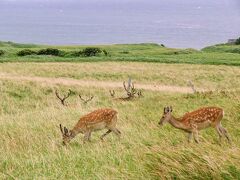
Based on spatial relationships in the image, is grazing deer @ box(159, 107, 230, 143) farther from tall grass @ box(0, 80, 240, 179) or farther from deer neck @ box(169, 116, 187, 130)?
tall grass @ box(0, 80, 240, 179)

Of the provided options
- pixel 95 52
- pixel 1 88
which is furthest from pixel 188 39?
pixel 1 88

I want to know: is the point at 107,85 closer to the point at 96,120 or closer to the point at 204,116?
the point at 96,120

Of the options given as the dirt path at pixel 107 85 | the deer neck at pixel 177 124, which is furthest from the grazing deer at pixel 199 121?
the dirt path at pixel 107 85

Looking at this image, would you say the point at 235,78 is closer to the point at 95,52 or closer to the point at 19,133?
the point at 95,52

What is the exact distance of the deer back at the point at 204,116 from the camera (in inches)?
369

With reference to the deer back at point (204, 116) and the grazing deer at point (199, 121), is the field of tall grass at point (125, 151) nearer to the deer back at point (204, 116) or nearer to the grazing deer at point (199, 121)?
the grazing deer at point (199, 121)

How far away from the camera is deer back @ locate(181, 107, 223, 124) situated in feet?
30.8

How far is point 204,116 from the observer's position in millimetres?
9438

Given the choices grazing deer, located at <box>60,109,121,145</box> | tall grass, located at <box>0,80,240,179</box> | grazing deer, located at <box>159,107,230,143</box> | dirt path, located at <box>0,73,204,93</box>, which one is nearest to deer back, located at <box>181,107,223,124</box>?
grazing deer, located at <box>159,107,230,143</box>

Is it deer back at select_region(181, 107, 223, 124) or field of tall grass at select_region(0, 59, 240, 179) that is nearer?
field of tall grass at select_region(0, 59, 240, 179)

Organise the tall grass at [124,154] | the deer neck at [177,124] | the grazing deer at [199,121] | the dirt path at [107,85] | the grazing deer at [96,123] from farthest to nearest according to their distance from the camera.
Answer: the dirt path at [107,85], the grazing deer at [96,123], the deer neck at [177,124], the grazing deer at [199,121], the tall grass at [124,154]

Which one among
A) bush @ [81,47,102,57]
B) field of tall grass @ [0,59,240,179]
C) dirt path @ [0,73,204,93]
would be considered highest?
field of tall grass @ [0,59,240,179]

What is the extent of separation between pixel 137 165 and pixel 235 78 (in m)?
35.0

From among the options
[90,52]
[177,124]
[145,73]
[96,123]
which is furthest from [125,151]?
[90,52]
